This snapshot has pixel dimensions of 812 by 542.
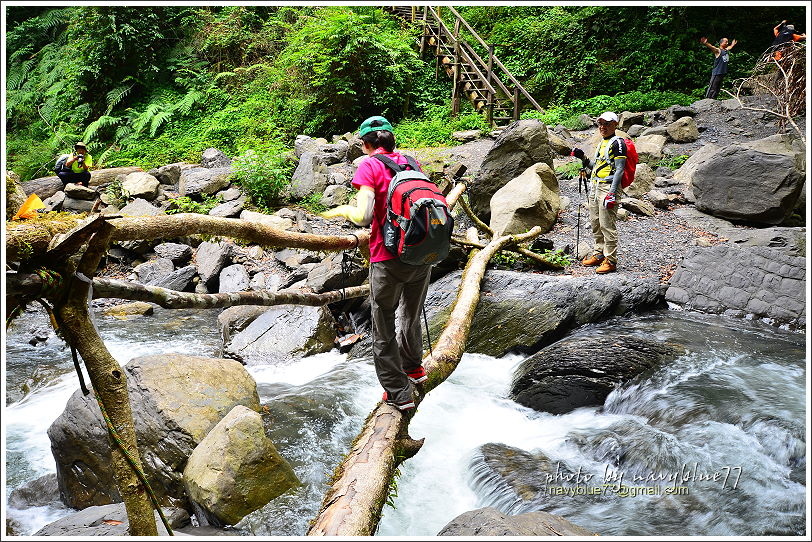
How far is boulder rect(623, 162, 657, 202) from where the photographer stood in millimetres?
10981

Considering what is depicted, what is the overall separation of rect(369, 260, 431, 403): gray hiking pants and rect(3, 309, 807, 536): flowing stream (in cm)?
114

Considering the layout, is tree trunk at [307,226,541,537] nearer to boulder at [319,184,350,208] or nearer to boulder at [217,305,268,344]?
boulder at [217,305,268,344]

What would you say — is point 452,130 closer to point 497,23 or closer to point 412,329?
point 497,23

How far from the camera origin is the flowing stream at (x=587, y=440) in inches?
155

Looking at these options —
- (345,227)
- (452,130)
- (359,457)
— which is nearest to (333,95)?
(452,130)

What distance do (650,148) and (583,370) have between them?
32.0 feet

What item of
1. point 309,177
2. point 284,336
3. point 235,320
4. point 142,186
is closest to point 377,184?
point 284,336

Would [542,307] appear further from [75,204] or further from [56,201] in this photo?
[56,201]

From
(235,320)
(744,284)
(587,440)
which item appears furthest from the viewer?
(235,320)

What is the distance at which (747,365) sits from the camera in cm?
557

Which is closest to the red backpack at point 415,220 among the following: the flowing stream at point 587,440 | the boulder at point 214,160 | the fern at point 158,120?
the flowing stream at point 587,440

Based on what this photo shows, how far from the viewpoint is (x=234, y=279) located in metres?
9.84

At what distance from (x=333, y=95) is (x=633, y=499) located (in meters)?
16.5

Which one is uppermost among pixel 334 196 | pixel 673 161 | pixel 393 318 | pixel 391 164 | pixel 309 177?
pixel 391 164
